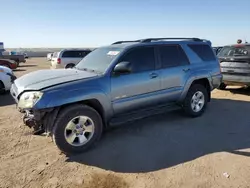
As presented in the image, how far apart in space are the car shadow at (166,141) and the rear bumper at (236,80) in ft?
6.46

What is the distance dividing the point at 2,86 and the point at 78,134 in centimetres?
615

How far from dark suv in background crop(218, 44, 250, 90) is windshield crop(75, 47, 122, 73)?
15.8ft

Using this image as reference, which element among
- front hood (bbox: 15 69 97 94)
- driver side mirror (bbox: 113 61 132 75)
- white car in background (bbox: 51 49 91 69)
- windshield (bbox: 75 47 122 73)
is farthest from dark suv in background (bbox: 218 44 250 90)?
white car in background (bbox: 51 49 91 69)

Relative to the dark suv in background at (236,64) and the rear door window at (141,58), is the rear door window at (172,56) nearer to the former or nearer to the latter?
the rear door window at (141,58)

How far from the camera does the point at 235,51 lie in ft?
28.0

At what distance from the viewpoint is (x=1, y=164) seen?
3969 mm

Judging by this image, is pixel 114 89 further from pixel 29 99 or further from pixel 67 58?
pixel 67 58

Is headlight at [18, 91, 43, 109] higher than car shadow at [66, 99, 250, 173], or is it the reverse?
headlight at [18, 91, 43, 109]

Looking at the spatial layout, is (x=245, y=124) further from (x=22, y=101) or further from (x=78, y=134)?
(x=22, y=101)

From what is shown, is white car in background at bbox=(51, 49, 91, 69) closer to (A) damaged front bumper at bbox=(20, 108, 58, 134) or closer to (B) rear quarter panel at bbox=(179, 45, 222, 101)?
(B) rear quarter panel at bbox=(179, 45, 222, 101)

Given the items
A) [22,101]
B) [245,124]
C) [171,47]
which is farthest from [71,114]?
[245,124]

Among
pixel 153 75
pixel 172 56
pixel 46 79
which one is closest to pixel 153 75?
pixel 153 75

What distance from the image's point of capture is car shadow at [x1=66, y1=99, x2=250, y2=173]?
401 centimetres

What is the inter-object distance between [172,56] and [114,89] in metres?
1.81
